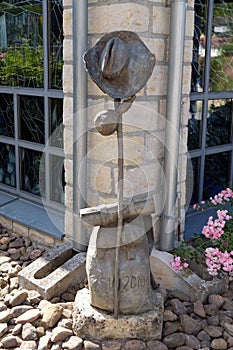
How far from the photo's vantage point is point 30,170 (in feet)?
10.6

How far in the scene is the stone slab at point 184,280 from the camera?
2.11 meters

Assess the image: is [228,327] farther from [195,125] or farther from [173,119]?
[195,125]

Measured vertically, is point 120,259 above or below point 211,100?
below

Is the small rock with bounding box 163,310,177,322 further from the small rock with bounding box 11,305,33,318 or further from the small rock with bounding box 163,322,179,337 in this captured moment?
the small rock with bounding box 11,305,33,318

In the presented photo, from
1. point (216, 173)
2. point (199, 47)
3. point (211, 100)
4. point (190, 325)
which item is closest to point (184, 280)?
point (190, 325)

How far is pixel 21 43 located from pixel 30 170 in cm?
91

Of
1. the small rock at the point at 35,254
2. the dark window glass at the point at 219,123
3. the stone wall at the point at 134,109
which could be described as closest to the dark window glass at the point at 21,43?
the stone wall at the point at 134,109

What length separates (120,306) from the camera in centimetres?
177

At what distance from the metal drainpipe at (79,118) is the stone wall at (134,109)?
0.14 feet

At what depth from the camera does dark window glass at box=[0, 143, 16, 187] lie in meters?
3.36

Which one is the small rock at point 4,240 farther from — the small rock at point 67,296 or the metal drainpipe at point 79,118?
the small rock at point 67,296

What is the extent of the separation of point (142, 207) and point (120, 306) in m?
0.43

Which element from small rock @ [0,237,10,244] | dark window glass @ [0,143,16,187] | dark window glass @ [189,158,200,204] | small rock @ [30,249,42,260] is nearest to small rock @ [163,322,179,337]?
small rock @ [30,249,42,260]

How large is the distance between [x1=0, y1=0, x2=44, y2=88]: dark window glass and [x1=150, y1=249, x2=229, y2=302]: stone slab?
4.75 feet
